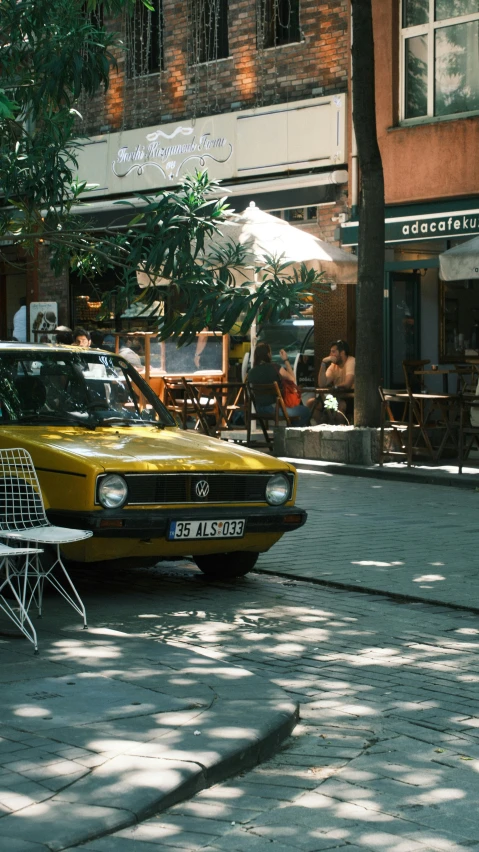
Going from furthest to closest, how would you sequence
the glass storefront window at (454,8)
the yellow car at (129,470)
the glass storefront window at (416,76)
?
1. the glass storefront window at (416,76)
2. the glass storefront window at (454,8)
3. the yellow car at (129,470)

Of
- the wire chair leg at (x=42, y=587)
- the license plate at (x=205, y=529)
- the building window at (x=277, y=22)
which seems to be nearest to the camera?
the wire chair leg at (x=42, y=587)

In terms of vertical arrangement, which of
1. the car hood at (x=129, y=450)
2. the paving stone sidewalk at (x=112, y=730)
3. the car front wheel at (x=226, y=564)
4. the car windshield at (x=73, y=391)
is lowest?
the paving stone sidewalk at (x=112, y=730)

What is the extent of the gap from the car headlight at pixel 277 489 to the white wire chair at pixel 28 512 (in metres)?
1.46

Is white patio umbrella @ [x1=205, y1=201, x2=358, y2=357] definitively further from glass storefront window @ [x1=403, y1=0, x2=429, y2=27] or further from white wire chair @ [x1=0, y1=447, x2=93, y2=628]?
white wire chair @ [x1=0, y1=447, x2=93, y2=628]

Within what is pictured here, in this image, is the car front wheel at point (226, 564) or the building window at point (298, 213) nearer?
the car front wheel at point (226, 564)

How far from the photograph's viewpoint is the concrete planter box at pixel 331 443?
57.9 feet

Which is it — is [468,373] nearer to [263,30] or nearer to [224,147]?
[224,147]

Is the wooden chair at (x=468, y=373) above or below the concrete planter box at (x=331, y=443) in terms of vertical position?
above

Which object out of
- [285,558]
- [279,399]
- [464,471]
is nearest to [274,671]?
[285,558]

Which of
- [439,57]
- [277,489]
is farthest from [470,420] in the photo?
[277,489]

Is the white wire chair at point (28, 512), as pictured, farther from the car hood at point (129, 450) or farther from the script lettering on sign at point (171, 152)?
the script lettering on sign at point (171, 152)

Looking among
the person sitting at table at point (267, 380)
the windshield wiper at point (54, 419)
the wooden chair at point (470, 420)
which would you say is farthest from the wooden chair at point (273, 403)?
the windshield wiper at point (54, 419)

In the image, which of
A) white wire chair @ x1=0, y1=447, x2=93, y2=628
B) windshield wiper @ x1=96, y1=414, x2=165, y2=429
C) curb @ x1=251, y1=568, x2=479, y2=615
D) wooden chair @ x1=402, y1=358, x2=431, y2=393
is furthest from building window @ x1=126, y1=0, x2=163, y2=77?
white wire chair @ x1=0, y1=447, x2=93, y2=628

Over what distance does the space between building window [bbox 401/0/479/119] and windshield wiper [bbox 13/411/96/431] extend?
1320cm
